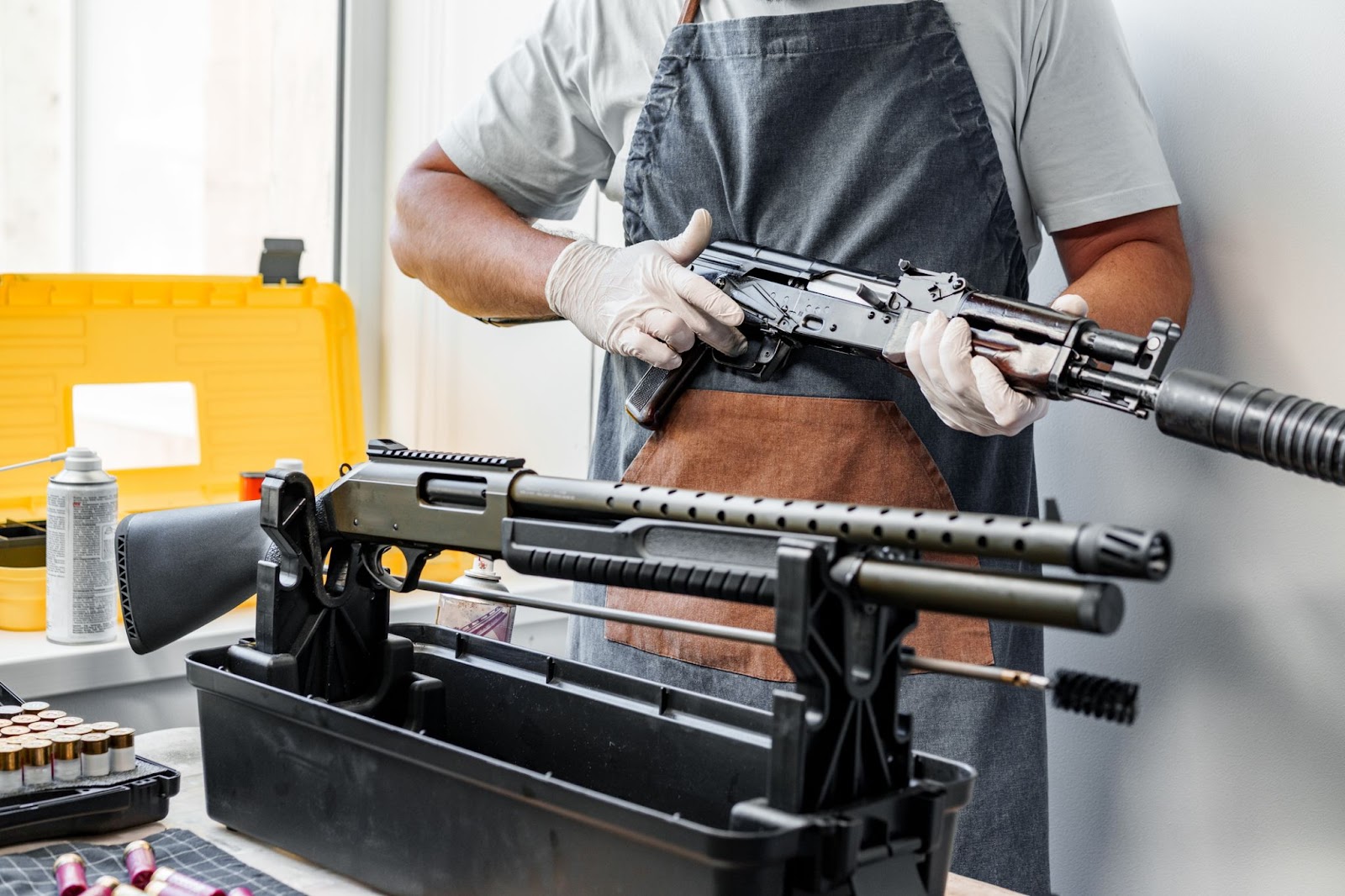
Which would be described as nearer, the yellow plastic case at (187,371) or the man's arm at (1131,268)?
the man's arm at (1131,268)

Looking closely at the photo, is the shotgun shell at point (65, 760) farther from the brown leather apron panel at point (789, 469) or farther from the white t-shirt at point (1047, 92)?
the white t-shirt at point (1047, 92)

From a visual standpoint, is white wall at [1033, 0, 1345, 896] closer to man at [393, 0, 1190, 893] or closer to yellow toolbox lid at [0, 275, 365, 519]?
man at [393, 0, 1190, 893]

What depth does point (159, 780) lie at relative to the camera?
3.19ft

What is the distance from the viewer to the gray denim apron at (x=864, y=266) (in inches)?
48.7

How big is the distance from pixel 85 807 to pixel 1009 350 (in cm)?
79

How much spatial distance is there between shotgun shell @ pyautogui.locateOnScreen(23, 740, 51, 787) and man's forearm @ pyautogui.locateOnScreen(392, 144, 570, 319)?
70 centimetres

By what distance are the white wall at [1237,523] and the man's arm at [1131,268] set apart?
92mm

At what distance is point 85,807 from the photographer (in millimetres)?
934

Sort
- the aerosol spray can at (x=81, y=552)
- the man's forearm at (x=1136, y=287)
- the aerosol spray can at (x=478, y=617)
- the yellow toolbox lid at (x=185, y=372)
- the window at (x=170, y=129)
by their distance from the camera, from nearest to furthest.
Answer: the man's forearm at (x=1136, y=287) < the aerosol spray can at (x=478, y=617) < the aerosol spray can at (x=81, y=552) < the yellow toolbox lid at (x=185, y=372) < the window at (x=170, y=129)

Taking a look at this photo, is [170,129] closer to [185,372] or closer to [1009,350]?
[185,372]

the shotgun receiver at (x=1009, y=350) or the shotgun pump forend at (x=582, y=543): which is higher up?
the shotgun receiver at (x=1009, y=350)

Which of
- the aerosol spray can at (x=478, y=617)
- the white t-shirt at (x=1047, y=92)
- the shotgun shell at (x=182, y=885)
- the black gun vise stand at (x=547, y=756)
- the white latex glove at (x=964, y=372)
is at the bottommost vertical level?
the shotgun shell at (x=182, y=885)

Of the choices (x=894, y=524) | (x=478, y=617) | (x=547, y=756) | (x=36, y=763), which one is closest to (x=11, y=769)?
(x=36, y=763)

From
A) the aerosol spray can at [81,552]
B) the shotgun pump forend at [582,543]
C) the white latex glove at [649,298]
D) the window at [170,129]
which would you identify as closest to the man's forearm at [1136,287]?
the white latex glove at [649,298]
